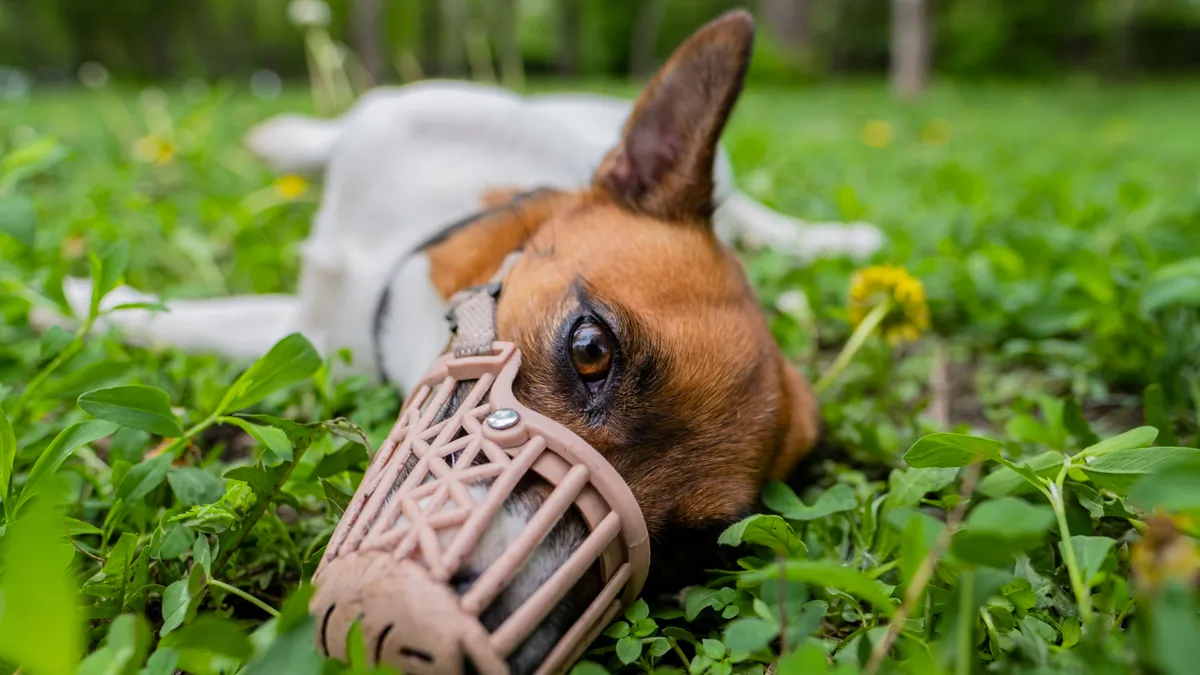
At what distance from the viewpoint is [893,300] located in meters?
2.44

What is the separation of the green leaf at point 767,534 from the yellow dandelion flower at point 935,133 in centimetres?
718

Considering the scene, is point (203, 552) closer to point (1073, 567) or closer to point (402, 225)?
point (1073, 567)

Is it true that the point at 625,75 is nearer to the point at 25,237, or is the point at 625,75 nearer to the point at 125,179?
the point at 125,179

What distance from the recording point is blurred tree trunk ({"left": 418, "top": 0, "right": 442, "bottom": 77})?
2948 cm

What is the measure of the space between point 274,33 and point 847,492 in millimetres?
32357

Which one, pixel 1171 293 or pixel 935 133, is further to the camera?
pixel 935 133

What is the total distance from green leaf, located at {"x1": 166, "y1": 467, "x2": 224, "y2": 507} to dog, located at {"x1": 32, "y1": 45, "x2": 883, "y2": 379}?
53cm

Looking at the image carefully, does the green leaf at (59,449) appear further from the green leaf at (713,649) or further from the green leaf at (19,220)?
the green leaf at (713,649)

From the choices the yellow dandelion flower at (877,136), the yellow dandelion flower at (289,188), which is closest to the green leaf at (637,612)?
the yellow dandelion flower at (289,188)

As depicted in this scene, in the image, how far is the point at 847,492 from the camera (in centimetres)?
172

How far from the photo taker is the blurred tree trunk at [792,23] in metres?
18.8

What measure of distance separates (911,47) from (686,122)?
13.9 m

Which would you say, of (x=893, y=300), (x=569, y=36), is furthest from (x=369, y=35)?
(x=569, y=36)

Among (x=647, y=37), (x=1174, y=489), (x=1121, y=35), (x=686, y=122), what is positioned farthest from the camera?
(x=647, y=37)
